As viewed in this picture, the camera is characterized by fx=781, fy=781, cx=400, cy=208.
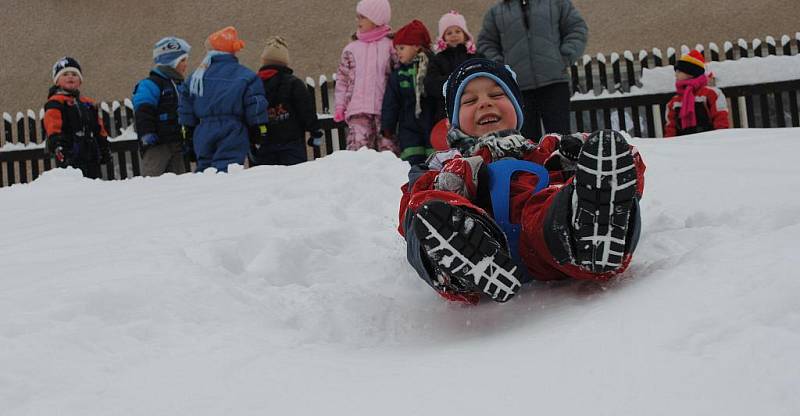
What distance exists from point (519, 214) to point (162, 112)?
158 inches

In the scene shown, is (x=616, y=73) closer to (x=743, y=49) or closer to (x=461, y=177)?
(x=743, y=49)

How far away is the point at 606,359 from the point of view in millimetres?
1416

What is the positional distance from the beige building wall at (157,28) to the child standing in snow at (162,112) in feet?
14.2

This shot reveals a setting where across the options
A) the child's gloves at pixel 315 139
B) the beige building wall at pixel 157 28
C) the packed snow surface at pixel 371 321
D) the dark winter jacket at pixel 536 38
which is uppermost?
the beige building wall at pixel 157 28

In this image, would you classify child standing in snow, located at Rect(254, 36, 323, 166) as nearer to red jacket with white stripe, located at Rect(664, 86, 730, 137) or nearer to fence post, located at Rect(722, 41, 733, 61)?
red jacket with white stripe, located at Rect(664, 86, 730, 137)

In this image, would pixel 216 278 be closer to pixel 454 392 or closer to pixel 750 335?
pixel 454 392

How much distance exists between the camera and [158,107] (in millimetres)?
5621

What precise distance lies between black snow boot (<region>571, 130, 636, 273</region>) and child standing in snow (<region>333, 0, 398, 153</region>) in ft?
12.4

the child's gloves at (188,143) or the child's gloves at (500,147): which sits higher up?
the child's gloves at (188,143)

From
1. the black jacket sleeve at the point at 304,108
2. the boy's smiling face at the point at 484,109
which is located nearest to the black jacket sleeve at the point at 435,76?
the black jacket sleeve at the point at 304,108

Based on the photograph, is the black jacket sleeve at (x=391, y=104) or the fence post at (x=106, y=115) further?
the fence post at (x=106, y=115)

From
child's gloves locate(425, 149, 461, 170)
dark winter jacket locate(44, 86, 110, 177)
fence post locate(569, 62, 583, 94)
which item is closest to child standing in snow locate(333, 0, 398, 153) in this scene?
dark winter jacket locate(44, 86, 110, 177)

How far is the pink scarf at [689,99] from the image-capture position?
6188 millimetres

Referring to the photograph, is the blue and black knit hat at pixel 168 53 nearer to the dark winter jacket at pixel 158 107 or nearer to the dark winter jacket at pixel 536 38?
the dark winter jacket at pixel 158 107
